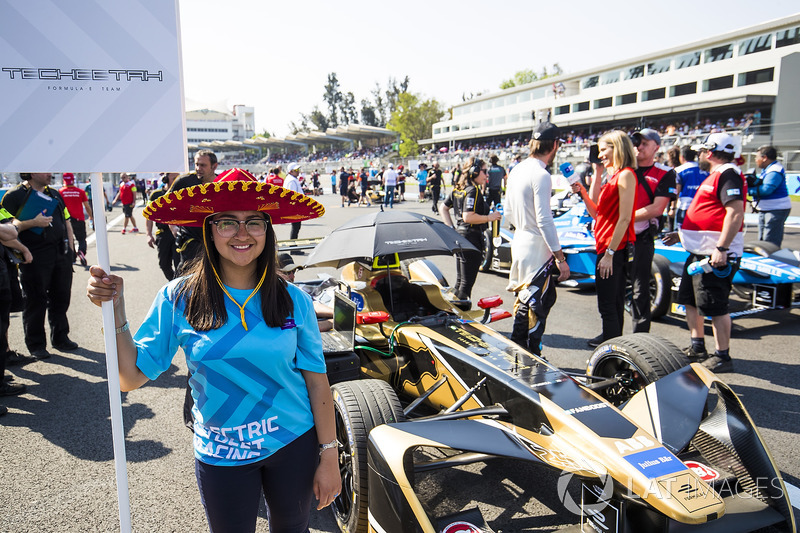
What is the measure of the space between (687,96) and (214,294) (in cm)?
5106

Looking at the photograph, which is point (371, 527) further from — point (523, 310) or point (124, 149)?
point (523, 310)

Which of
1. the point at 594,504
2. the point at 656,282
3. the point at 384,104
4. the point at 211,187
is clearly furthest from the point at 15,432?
the point at 384,104

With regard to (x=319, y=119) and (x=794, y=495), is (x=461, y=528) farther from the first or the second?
(x=319, y=119)

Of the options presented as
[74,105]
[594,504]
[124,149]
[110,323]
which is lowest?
[594,504]

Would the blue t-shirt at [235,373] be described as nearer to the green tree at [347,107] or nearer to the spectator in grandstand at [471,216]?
the spectator in grandstand at [471,216]

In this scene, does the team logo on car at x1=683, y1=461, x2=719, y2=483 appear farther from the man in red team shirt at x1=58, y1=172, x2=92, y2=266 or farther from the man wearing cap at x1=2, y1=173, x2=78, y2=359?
the man in red team shirt at x1=58, y1=172, x2=92, y2=266

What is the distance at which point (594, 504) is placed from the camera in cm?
229

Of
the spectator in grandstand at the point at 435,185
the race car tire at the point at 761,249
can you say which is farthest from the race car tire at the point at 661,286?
the spectator in grandstand at the point at 435,185

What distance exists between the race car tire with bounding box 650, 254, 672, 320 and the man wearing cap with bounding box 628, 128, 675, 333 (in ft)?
4.89

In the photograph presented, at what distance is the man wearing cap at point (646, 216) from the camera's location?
4852 millimetres

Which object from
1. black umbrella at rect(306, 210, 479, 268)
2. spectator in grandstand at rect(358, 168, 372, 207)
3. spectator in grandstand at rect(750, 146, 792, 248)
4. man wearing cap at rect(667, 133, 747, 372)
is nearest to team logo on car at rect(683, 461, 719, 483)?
black umbrella at rect(306, 210, 479, 268)

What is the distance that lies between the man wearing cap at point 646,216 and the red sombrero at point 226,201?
3.76 metres

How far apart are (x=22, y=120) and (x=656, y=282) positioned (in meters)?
6.37

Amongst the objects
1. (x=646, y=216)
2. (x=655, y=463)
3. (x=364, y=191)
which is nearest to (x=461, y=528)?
(x=655, y=463)
